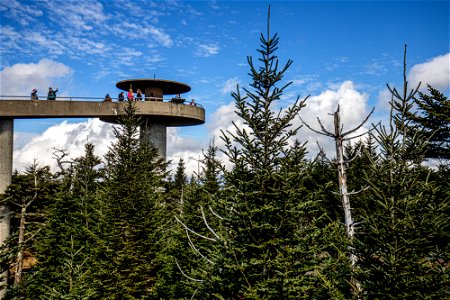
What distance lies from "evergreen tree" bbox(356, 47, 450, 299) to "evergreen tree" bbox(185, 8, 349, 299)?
729 millimetres

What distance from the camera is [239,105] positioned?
8.73 meters

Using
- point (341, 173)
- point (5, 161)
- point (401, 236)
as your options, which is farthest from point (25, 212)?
point (401, 236)

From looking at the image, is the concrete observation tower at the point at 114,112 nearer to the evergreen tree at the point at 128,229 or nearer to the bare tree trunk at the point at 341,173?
the evergreen tree at the point at 128,229

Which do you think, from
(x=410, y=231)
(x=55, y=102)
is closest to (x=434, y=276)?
(x=410, y=231)

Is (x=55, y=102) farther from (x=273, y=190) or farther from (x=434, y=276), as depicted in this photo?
(x=434, y=276)

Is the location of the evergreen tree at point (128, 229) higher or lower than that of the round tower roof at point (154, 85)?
lower

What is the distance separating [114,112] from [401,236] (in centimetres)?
3106

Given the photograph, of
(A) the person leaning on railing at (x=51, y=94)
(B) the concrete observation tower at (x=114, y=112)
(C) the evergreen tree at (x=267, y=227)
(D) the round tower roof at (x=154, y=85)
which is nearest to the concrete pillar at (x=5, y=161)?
(B) the concrete observation tower at (x=114, y=112)

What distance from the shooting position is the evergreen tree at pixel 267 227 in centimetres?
800

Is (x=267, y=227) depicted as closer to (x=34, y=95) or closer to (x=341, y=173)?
(x=341, y=173)

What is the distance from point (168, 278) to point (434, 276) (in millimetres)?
15246

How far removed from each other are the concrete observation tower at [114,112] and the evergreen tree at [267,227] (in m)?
22.9

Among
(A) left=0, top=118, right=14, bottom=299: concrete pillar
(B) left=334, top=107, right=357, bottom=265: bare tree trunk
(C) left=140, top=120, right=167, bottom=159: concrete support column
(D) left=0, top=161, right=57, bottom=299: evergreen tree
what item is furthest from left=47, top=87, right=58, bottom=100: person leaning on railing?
(B) left=334, top=107, right=357, bottom=265: bare tree trunk

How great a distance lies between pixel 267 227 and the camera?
26.6ft
